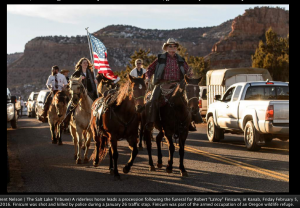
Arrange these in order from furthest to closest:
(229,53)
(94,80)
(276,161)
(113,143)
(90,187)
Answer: (229,53) < (94,80) < (276,161) < (113,143) < (90,187)

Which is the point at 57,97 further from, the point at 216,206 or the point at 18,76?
the point at 18,76

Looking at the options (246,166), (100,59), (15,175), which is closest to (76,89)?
(15,175)

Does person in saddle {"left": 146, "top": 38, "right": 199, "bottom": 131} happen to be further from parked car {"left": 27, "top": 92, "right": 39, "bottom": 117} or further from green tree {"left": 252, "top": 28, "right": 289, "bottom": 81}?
green tree {"left": 252, "top": 28, "right": 289, "bottom": 81}

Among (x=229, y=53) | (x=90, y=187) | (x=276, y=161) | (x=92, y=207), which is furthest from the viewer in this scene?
(x=229, y=53)

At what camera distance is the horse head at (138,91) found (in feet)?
31.4

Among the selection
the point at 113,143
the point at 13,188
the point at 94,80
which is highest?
the point at 94,80

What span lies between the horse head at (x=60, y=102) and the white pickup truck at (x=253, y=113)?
5198 mm

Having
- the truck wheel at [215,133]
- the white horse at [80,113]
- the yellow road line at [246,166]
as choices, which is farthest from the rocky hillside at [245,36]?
the white horse at [80,113]

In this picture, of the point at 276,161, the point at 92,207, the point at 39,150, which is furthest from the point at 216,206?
the point at 39,150

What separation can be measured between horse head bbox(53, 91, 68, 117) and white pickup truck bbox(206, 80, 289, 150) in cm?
520

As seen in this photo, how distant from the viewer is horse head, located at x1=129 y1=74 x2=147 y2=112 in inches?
377

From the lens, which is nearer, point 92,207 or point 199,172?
point 92,207

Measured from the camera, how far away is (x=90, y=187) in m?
9.09

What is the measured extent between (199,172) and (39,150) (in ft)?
22.7
